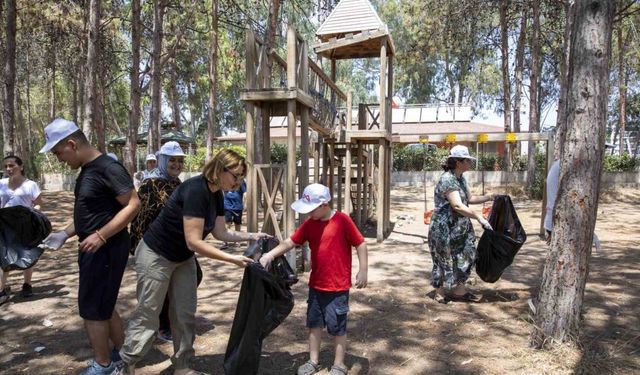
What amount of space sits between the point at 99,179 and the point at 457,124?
27.0 m

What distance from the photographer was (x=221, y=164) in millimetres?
2961

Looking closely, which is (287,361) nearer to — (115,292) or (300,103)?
(115,292)

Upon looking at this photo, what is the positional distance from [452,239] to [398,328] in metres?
1.13

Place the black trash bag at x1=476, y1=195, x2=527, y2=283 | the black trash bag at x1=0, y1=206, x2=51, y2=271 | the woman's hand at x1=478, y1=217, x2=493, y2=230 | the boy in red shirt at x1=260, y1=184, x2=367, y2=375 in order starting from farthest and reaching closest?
the black trash bag at x1=476, y1=195, x2=527, y2=283
the woman's hand at x1=478, y1=217, x2=493, y2=230
the black trash bag at x1=0, y1=206, x2=51, y2=271
the boy in red shirt at x1=260, y1=184, x2=367, y2=375

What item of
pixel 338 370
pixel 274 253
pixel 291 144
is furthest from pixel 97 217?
pixel 291 144

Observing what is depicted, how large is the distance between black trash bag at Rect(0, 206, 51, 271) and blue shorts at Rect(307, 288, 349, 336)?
2.96 meters

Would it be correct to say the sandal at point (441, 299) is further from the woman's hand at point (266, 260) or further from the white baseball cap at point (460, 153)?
the woman's hand at point (266, 260)

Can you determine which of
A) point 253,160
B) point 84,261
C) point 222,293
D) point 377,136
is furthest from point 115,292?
point 377,136

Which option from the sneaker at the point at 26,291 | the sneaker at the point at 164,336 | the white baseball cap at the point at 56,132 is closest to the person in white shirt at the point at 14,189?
the sneaker at the point at 26,291

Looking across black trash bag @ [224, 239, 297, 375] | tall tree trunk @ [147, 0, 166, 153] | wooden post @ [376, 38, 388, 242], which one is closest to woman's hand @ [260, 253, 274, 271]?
black trash bag @ [224, 239, 297, 375]

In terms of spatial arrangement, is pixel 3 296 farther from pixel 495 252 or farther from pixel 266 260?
pixel 495 252

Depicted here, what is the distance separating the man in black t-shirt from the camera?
2.90 metres

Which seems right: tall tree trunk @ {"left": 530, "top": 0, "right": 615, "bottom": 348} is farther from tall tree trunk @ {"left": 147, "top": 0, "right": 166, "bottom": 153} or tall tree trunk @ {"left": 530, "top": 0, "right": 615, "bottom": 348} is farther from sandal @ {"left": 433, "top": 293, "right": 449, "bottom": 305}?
tall tree trunk @ {"left": 147, "top": 0, "right": 166, "bottom": 153}

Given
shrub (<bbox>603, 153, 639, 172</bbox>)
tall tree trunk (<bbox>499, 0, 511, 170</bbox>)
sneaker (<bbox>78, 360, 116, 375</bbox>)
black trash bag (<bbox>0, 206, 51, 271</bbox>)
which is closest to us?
sneaker (<bbox>78, 360, 116, 375</bbox>)
